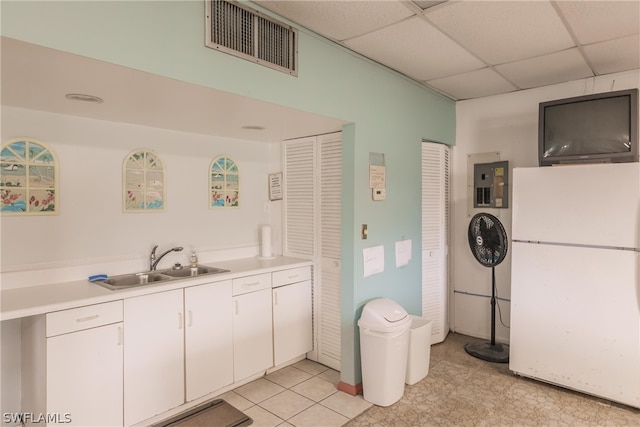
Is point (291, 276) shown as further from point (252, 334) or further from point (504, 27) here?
point (504, 27)

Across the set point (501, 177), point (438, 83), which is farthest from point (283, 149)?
point (501, 177)

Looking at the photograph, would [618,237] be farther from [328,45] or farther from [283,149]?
[283,149]

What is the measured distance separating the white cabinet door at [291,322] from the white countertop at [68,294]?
418 mm

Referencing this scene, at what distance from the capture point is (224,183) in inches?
138

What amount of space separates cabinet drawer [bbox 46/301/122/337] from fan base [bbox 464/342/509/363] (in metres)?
3.13

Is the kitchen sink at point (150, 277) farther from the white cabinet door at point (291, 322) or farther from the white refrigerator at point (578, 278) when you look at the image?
the white refrigerator at point (578, 278)

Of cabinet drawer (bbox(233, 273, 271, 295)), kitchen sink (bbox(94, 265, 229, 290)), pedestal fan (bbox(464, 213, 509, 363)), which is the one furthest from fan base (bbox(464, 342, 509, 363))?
kitchen sink (bbox(94, 265, 229, 290))

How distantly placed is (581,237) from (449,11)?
1920mm

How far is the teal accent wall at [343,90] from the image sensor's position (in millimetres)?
1560

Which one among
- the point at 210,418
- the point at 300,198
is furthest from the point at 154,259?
the point at 300,198

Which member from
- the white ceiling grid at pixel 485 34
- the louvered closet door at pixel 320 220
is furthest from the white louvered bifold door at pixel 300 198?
the white ceiling grid at pixel 485 34

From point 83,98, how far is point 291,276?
2.01 m

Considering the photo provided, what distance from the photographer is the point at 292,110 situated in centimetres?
247

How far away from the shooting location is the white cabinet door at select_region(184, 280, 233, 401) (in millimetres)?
2639
